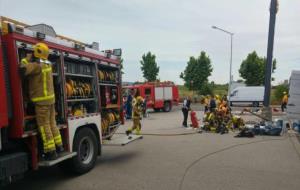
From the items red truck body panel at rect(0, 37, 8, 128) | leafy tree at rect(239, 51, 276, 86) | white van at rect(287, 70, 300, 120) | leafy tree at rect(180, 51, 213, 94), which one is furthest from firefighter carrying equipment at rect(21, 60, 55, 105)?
leafy tree at rect(239, 51, 276, 86)

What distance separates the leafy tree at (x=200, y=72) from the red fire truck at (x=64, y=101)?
43.8 meters

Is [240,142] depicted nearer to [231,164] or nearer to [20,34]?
[231,164]

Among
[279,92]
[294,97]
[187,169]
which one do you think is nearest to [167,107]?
[294,97]

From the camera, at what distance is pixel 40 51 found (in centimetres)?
521

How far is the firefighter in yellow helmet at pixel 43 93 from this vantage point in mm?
5172

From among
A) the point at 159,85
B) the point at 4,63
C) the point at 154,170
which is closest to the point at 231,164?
the point at 154,170

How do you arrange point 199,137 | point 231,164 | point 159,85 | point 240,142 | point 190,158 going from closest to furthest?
point 231,164 → point 190,158 → point 240,142 → point 199,137 → point 159,85

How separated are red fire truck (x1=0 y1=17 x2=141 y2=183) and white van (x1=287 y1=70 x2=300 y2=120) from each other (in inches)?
359

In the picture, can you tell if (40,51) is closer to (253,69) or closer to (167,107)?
(167,107)

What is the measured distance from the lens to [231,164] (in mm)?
7703

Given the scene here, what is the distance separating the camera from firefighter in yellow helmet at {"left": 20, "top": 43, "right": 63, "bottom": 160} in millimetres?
5172

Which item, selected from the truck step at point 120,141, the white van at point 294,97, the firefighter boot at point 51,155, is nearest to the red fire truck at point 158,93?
the white van at point 294,97

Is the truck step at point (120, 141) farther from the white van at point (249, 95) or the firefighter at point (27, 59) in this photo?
the white van at point (249, 95)

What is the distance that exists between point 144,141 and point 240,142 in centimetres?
322
